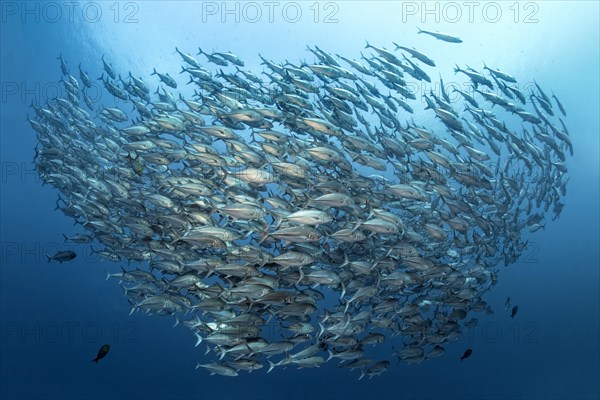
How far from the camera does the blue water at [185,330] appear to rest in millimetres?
17500

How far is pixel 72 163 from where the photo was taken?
29.0 ft

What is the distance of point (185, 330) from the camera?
2653 cm

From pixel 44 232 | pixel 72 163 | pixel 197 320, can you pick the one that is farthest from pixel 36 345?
pixel 197 320

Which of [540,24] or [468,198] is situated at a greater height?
[540,24]

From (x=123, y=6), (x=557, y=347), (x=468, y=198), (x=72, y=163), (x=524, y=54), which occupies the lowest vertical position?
(x=557, y=347)

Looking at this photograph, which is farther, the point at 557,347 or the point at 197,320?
the point at 557,347

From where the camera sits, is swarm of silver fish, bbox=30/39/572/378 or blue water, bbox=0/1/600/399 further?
blue water, bbox=0/1/600/399

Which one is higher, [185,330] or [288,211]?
[185,330]

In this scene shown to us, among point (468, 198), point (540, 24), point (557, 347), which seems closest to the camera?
point (468, 198)

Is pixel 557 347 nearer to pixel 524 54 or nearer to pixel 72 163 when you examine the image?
pixel 524 54

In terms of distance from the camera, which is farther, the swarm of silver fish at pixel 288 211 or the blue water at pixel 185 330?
the blue water at pixel 185 330

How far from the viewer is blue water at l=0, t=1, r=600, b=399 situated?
1750cm

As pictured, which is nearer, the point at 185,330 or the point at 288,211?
the point at 288,211

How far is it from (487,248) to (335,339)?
3.50m
